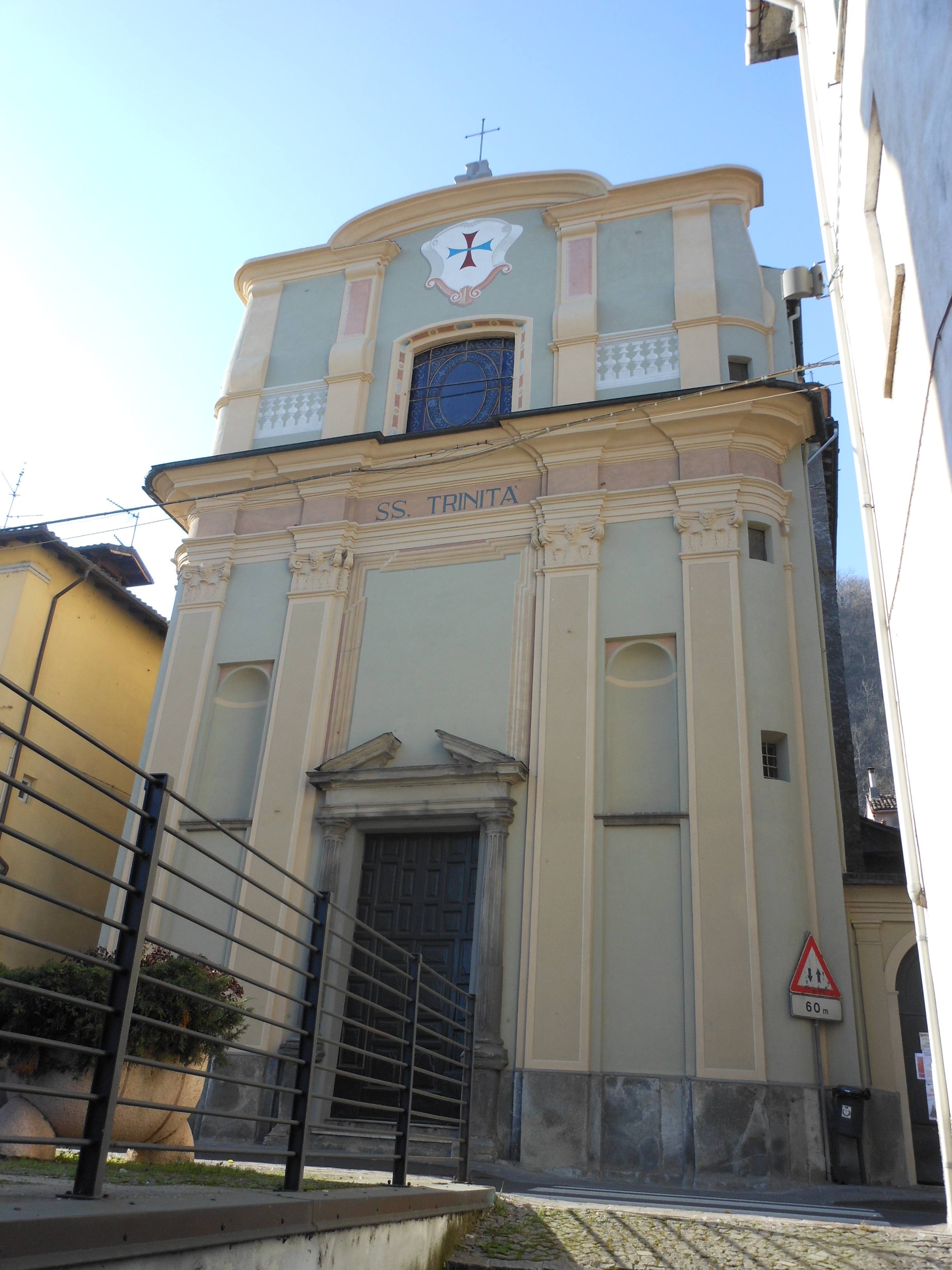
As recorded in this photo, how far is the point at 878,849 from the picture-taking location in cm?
1285

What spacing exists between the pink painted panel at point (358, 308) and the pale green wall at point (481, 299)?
0.25 metres

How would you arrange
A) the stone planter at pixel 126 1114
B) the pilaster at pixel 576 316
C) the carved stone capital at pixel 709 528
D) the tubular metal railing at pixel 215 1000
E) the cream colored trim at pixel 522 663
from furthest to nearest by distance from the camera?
the pilaster at pixel 576 316 < the carved stone capital at pixel 709 528 < the cream colored trim at pixel 522 663 < the stone planter at pixel 126 1114 < the tubular metal railing at pixel 215 1000

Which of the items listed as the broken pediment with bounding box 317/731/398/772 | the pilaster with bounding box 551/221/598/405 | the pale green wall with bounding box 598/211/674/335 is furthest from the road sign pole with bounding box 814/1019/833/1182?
the pale green wall with bounding box 598/211/674/335

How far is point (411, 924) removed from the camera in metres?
12.6

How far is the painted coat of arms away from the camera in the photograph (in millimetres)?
16453

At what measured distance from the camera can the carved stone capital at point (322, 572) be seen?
47.7 feet

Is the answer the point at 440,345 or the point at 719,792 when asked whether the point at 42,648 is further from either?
the point at 719,792

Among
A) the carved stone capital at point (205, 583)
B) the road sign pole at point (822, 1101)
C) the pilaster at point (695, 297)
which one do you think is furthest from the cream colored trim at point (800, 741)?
the carved stone capital at point (205, 583)

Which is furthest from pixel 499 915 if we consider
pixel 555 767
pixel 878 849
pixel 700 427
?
pixel 700 427

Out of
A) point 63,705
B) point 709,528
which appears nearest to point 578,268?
point 709,528

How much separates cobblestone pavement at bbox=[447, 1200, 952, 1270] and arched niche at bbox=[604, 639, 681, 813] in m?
6.78

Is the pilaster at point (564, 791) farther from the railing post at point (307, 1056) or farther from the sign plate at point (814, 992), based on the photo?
the railing post at point (307, 1056)

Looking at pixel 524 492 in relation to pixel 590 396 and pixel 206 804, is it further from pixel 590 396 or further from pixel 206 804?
pixel 206 804

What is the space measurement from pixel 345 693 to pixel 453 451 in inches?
144
